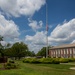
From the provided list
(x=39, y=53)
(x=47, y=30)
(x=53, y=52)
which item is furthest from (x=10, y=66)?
(x=39, y=53)

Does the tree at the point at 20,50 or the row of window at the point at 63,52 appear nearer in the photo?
the row of window at the point at 63,52

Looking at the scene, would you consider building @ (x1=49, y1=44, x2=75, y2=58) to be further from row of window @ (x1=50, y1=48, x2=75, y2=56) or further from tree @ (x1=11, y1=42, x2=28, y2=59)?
tree @ (x1=11, y1=42, x2=28, y2=59)

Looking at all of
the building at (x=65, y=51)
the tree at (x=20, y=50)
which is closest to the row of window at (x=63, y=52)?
the building at (x=65, y=51)

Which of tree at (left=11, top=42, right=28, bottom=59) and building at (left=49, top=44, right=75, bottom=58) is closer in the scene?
building at (left=49, top=44, right=75, bottom=58)

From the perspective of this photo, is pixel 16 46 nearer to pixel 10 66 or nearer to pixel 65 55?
pixel 65 55

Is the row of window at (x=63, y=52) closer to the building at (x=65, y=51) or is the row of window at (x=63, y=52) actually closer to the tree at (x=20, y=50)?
the building at (x=65, y=51)

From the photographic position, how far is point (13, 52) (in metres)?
111

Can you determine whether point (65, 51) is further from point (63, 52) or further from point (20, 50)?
point (20, 50)

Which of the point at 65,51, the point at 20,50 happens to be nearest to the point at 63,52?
the point at 65,51

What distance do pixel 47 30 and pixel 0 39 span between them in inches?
540

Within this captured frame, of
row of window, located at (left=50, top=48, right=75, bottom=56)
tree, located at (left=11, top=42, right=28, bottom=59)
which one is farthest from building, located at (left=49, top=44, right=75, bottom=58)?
tree, located at (left=11, top=42, right=28, bottom=59)

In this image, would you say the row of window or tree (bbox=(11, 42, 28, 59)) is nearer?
the row of window

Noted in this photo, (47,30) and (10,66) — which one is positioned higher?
(47,30)

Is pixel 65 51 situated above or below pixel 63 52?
above
